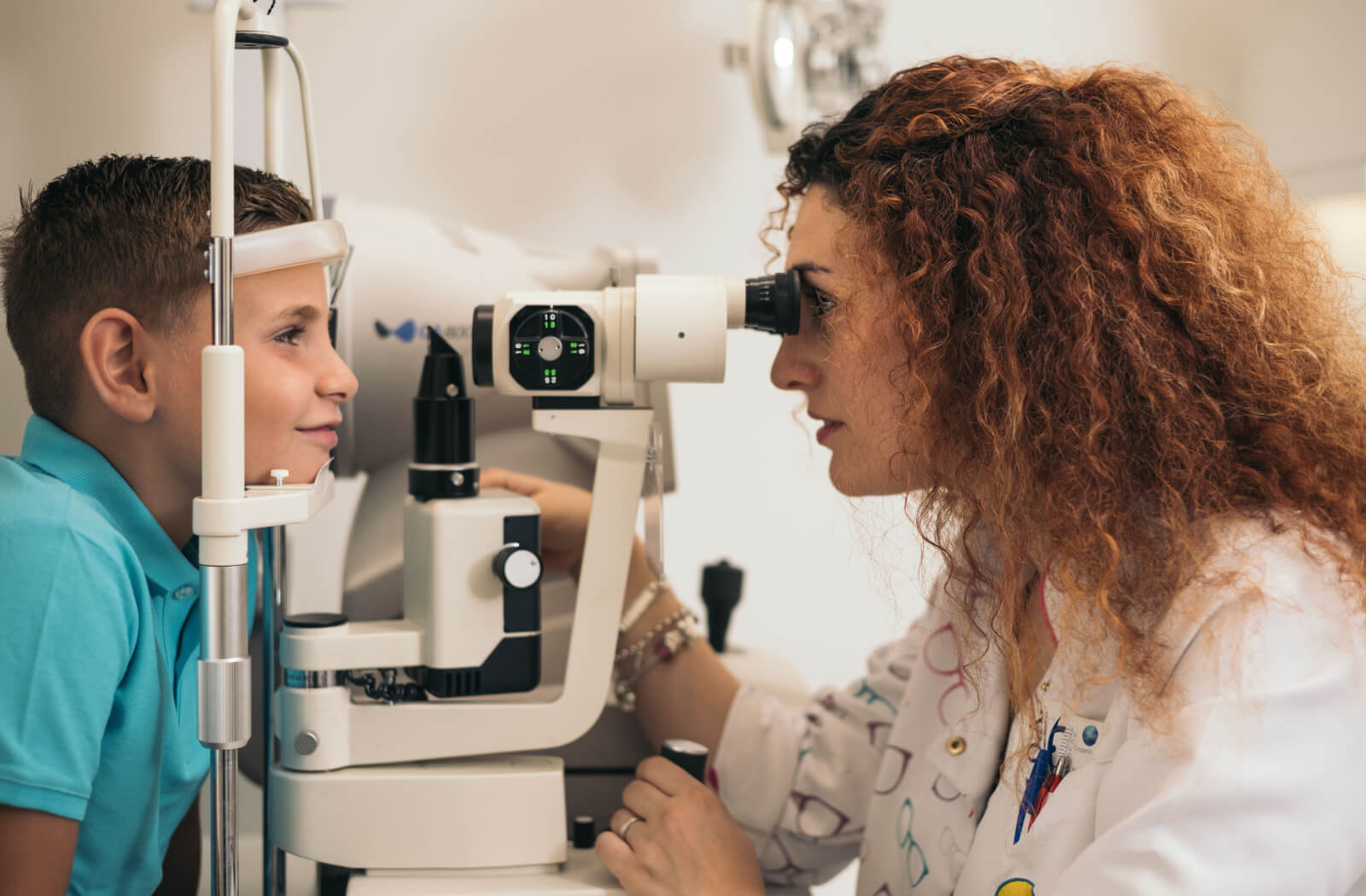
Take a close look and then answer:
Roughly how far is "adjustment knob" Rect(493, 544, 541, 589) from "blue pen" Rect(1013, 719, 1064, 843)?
1.40 ft

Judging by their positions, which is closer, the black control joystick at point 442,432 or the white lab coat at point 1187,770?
the white lab coat at point 1187,770

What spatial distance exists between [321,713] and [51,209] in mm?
446

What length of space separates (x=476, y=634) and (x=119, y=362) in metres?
0.35

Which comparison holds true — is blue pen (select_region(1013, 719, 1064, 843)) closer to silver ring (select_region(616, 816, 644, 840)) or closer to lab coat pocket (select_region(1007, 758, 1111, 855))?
lab coat pocket (select_region(1007, 758, 1111, 855))

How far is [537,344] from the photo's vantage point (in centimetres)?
82

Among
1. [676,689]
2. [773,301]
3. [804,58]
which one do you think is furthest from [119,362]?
[804,58]

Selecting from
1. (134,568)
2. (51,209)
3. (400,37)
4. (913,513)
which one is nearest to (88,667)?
(134,568)

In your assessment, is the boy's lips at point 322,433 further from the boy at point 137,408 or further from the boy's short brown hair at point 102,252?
the boy's short brown hair at point 102,252

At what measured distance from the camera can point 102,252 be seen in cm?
80

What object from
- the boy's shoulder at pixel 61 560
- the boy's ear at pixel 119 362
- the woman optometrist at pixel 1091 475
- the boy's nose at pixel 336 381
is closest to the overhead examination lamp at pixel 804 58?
the woman optometrist at pixel 1091 475

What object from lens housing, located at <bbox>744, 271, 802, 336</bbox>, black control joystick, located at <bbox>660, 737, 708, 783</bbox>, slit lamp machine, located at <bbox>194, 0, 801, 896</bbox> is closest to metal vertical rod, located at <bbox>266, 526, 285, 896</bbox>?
slit lamp machine, located at <bbox>194, 0, 801, 896</bbox>

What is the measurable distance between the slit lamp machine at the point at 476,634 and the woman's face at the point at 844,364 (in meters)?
0.06

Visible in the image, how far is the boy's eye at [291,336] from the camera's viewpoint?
0.83 metres

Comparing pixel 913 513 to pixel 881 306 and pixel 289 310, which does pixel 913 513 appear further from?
pixel 289 310
